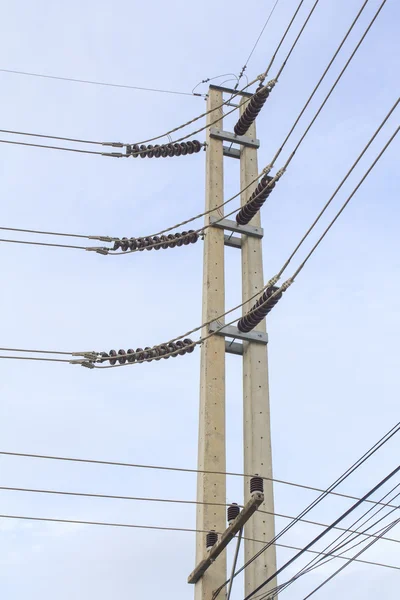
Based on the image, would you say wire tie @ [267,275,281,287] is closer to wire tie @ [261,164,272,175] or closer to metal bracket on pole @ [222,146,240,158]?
wire tie @ [261,164,272,175]

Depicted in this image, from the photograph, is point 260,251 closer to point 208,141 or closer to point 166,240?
point 166,240

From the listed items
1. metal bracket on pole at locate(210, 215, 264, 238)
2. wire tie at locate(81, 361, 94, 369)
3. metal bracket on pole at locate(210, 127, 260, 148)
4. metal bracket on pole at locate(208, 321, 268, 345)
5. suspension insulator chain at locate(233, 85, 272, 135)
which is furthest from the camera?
metal bracket on pole at locate(210, 127, 260, 148)

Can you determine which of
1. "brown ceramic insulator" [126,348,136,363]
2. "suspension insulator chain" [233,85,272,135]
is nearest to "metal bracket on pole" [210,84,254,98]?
"suspension insulator chain" [233,85,272,135]

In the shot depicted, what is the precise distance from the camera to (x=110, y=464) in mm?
10383

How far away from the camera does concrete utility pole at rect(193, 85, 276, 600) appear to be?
9867 mm

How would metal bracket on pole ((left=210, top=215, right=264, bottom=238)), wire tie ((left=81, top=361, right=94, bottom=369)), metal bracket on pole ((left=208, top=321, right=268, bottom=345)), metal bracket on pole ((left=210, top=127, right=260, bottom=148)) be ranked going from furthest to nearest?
metal bracket on pole ((left=210, top=127, right=260, bottom=148))
metal bracket on pole ((left=210, top=215, right=264, bottom=238))
wire tie ((left=81, top=361, right=94, bottom=369))
metal bracket on pole ((left=208, top=321, right=268, bottom=345))

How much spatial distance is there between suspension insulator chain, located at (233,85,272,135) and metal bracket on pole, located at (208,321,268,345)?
3.64m

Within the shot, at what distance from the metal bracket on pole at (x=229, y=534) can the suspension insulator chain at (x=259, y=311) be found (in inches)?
107

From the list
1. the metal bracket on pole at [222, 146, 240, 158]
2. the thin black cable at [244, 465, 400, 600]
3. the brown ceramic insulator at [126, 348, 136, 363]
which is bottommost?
the thin black cable at [244, 465, 400, 600]

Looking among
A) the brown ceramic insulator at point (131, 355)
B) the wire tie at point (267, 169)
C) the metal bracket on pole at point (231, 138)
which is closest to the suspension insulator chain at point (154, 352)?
the brown ceramic insulator at point (131, 355)

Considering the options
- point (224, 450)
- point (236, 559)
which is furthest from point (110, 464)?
point (236, 559)

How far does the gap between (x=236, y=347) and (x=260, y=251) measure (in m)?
1.58

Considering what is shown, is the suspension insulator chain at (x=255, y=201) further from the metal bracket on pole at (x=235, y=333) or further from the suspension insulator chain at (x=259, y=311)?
the metal bracket on pole at (x=235, y=333)

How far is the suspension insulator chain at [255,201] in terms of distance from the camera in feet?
38.3
